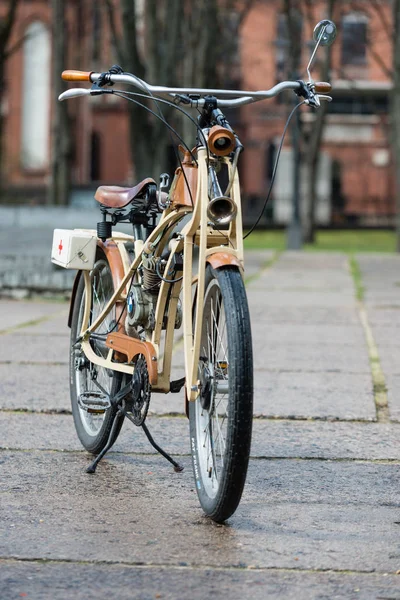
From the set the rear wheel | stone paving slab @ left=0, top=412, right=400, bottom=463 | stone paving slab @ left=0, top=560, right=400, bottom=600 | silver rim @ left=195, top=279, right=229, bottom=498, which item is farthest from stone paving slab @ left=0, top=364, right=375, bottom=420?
stone paving slab @ left=0, top=560, right=400, bottom=600

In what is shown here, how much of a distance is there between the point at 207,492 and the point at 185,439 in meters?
1.35

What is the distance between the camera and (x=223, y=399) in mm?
4164

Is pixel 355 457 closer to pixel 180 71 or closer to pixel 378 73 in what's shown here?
pixel 180 71

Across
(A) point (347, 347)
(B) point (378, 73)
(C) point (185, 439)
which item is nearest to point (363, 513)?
(C) point (185, 439)

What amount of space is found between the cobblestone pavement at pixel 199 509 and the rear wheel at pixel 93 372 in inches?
4.6

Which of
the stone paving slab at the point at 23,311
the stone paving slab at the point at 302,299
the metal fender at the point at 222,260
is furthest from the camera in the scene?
the stone paving slab at the point at 302,299

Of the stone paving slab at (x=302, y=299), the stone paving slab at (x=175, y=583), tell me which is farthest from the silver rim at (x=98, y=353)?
the stone paving slab at (x=302, y=299)

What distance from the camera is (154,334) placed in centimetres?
454

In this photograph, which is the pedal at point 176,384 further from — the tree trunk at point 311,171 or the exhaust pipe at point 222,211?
the tree trunk at point 311,171

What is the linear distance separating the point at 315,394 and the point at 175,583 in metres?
3.39

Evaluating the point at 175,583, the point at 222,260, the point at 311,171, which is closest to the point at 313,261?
the point at 311,171

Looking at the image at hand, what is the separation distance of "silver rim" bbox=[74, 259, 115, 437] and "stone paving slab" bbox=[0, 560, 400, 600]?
1.56 metres

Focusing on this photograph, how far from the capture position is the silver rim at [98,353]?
514cm

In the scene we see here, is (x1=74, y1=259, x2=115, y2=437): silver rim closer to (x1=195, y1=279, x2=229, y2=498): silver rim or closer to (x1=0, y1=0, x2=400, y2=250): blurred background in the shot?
(x1=195, y1=279, x2=229, y2=498): silver rim
